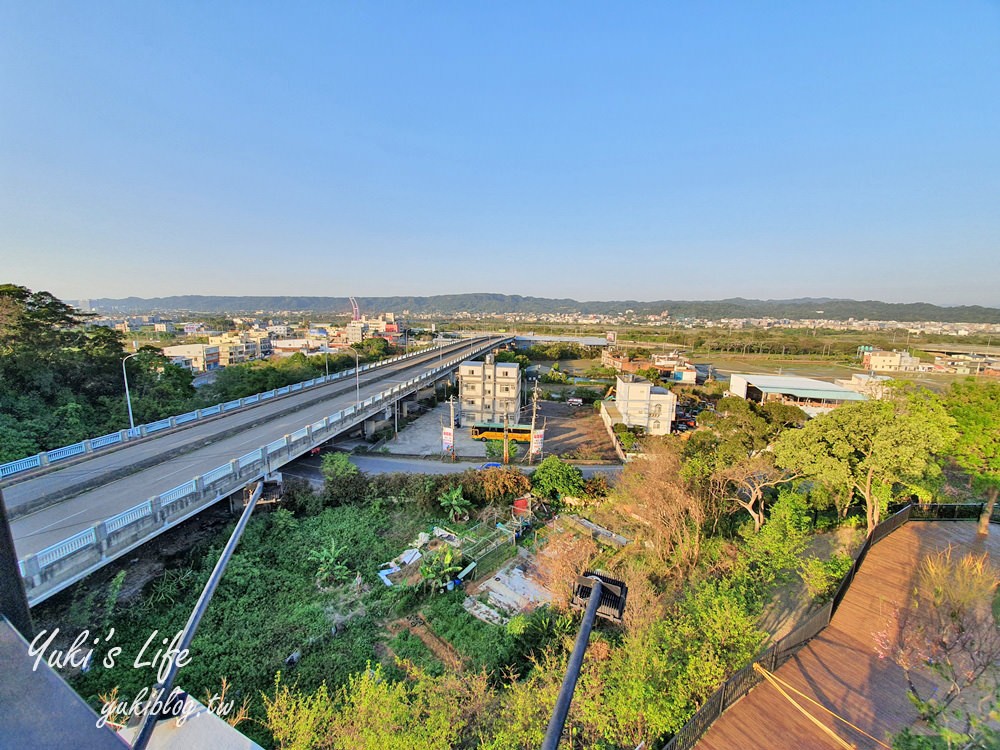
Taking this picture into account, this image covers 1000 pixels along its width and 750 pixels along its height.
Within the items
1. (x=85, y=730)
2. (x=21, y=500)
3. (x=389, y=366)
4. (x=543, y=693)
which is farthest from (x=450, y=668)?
(x=389, y=366)

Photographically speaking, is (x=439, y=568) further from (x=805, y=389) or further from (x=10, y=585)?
(x=805, y=389)

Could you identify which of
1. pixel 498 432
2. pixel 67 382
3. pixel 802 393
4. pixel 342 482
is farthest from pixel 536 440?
pixel 67 382

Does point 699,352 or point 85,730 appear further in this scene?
point 699,352

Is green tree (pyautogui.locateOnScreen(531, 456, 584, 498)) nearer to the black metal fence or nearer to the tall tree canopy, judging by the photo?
the black metal fence

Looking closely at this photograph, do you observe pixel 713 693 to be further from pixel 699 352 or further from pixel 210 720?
pixel 699 352

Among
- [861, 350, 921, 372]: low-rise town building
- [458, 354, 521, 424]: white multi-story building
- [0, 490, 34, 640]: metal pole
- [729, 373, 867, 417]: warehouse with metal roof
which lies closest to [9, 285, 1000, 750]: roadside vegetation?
[0, 490, 34, 640]: metal pole

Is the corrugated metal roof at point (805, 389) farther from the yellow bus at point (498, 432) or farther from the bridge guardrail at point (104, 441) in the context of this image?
the bridge guardrail at point (104, 441)

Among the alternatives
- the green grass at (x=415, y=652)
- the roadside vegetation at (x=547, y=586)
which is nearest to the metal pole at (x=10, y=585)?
the roadside vegetation at (x=547, y=586)
